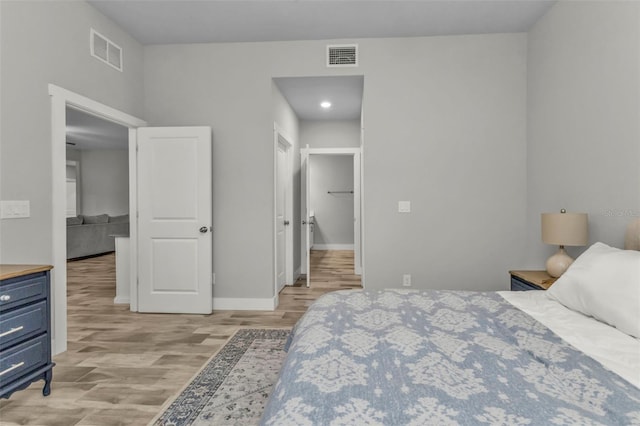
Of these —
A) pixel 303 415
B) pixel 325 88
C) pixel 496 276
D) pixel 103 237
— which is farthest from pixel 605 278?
pixel 103 237

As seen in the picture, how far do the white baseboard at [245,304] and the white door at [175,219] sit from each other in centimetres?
20

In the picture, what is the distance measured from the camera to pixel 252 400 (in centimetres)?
221

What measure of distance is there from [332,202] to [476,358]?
8487 mm

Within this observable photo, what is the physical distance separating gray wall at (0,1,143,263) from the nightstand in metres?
3.59

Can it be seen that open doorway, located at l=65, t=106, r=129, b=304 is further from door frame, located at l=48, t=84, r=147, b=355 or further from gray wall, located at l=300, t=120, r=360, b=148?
gray wall, located at l=300, t=120, r=360, b=148

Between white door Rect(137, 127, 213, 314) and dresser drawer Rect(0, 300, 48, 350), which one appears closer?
dresser drawer Rect(0, 300, 48, 350)

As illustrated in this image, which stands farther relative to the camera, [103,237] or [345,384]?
[103,237]

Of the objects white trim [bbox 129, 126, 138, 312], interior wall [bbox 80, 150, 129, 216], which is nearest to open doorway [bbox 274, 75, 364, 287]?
white trim [bbox 129, 126, 138, 312]

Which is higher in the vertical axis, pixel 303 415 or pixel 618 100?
pixel 618 100

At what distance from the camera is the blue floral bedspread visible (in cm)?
95

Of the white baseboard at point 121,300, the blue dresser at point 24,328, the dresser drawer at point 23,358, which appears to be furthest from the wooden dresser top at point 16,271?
the white baseboard at point 121,300

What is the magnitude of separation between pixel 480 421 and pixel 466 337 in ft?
2.10

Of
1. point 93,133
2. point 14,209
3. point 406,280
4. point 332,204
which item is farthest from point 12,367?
point 332,204

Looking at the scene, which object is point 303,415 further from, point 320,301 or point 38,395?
point 38,395
